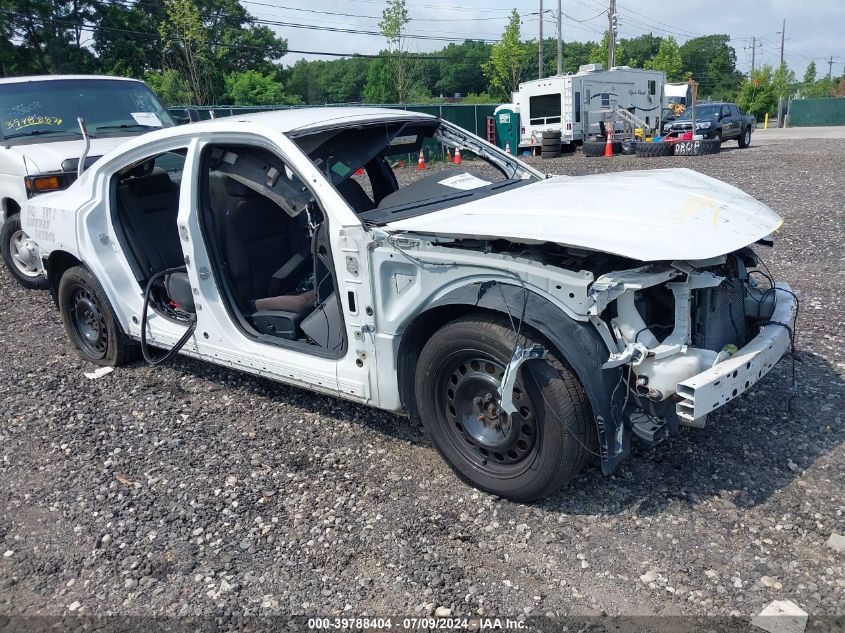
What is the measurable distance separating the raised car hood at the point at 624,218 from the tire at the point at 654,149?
1842 cm

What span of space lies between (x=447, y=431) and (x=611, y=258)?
1159mm

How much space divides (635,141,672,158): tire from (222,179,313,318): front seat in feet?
61.9

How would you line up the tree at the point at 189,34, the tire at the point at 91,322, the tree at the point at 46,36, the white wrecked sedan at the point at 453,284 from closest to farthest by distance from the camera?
1. the white wrecked sedan at the point at 453,284
2. the tire at the point at 91,322
3. the tree at the point at 189,34
4. the tree at the point at 46,36

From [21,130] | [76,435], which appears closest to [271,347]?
[76,435]

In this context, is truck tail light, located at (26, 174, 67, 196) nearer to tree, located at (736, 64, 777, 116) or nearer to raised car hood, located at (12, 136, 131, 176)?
raised car hood, located at (12, 136, 131, 176)

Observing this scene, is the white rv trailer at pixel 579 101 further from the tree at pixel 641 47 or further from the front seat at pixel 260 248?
the tree at pixel 641 47

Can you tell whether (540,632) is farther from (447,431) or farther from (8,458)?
(8,458)

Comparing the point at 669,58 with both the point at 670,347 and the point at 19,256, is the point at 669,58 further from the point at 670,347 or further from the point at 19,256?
the point at 670,347

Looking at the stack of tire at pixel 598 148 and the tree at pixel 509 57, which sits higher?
the tree at pixel 509 57

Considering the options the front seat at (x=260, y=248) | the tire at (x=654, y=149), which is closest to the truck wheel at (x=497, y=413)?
Result: the front seat at (x=260, y=248)

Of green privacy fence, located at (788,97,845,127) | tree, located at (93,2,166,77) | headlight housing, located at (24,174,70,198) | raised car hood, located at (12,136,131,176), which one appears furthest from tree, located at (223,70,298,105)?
green privacy fence, located at (788,97,845,127)

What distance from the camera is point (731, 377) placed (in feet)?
9.77

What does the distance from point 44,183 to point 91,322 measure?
243 cm

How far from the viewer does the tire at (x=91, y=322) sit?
17.1ft
